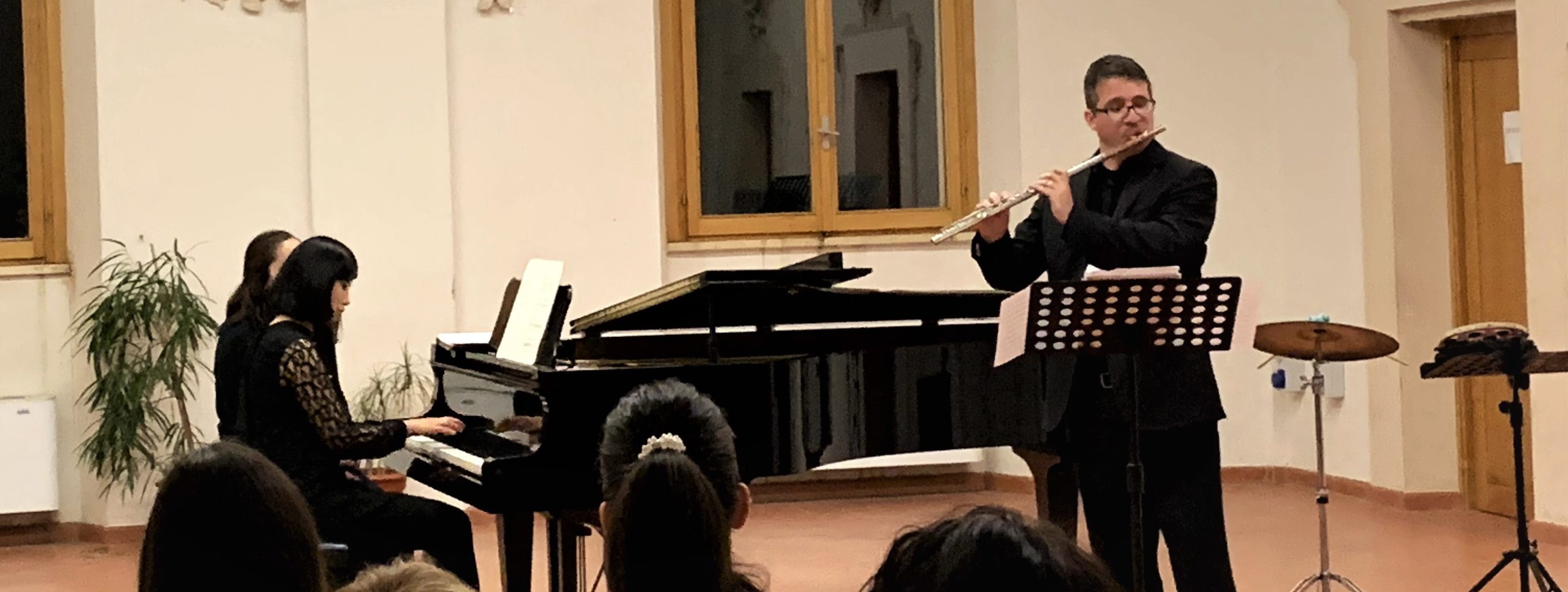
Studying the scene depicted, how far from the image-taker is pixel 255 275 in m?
4.94

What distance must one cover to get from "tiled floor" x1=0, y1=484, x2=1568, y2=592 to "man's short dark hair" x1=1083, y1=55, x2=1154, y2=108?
1951 millimetres

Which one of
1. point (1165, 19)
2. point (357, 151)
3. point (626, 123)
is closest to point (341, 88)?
point (357, 151)

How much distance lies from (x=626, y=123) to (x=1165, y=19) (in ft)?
8.02

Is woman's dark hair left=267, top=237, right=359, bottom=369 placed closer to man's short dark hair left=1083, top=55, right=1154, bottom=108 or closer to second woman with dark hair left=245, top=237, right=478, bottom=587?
second woman with dark hair left=245, top=237, right=478, bottom=587

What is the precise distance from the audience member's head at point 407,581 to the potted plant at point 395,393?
17.9ft

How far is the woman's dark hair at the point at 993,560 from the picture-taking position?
1466 millimetres

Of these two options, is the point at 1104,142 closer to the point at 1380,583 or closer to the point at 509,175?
the point at 1380,583

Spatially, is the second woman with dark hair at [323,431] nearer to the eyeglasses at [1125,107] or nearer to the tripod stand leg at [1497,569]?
the eyeglasses at [1125,107]

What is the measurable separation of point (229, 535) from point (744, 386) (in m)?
2.31

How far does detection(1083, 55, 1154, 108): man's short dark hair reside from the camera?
402cm

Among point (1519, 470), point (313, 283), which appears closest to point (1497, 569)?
point (1519, 470)

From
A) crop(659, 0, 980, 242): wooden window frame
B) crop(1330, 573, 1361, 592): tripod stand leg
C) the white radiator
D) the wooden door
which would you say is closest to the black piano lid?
crop(1330, 573, 1361, 592): tripod stand leg

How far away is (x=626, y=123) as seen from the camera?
7836 millimetres

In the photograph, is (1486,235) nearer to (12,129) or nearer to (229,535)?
(12,129)
